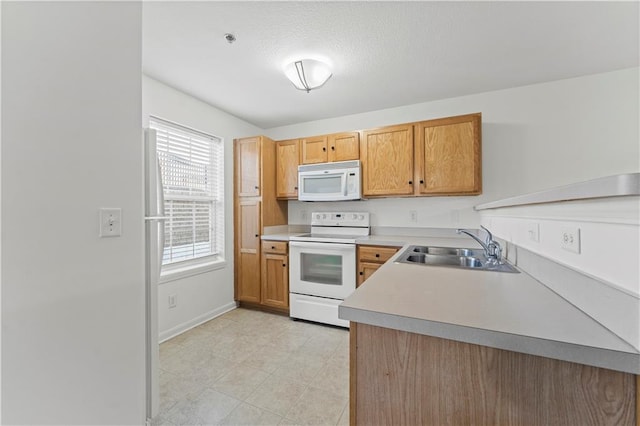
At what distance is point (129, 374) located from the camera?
1150 mm

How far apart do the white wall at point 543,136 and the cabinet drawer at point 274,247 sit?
4.45ft

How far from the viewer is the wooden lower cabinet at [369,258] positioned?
262cm

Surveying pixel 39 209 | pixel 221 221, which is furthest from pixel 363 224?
pixel 39 209

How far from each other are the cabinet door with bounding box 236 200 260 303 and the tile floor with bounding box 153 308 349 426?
49 cm

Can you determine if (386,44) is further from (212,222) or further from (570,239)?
(212,222)

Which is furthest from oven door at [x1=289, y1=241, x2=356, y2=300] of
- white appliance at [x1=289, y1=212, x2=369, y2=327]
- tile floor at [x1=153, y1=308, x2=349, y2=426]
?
tile floor at [x1=153, y1=308, x2=349, y2=426]

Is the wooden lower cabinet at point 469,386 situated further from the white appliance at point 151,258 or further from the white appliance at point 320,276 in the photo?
the white appliance at point 320,276

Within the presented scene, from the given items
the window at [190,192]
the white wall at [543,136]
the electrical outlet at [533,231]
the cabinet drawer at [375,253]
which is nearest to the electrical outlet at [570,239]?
the electrical outlet at [533,231]

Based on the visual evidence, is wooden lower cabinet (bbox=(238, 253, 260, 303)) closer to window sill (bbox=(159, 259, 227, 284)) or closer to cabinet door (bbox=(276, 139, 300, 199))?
window sill (bbox=(159, 259, 227, 284))

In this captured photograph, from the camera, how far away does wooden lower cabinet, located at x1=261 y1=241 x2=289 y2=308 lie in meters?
3.07

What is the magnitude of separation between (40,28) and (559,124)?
3632 mm

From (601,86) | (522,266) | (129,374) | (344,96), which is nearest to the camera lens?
(129,374)

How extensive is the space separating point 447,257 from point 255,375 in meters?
1.62

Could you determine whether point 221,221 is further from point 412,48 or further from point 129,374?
point 412,48
